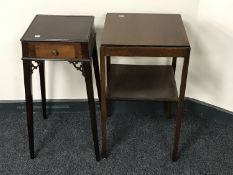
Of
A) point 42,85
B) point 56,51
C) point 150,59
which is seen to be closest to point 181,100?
point 150,59

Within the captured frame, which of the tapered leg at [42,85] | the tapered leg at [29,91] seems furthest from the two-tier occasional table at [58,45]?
the tapered leg at [42,85]

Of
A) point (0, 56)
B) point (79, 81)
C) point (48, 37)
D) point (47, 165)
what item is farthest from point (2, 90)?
point (48, 37)

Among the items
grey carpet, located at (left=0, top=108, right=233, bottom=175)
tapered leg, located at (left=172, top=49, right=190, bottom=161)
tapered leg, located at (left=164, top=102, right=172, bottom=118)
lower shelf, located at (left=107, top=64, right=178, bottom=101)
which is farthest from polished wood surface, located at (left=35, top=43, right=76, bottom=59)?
tapered leg, located at (left=164, top=102, right=172, bottom=118)

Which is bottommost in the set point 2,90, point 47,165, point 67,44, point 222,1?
point 47,165

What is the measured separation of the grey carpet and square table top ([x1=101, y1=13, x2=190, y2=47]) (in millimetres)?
659

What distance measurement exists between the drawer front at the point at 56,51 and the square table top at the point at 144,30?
137 mm

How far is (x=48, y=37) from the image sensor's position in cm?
139

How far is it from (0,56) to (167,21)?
3.08ft

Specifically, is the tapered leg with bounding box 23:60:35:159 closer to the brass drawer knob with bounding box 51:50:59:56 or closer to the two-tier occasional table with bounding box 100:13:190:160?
the brass drawer knob with bounding box 51:50:59:56

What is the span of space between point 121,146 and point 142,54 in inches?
25.1

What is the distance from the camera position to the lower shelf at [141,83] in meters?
1.57

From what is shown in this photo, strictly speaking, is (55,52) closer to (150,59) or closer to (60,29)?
(60,29)

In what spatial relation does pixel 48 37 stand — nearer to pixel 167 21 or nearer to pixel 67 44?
pixel 67 44

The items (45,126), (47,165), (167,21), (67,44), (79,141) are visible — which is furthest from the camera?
(45,126)
